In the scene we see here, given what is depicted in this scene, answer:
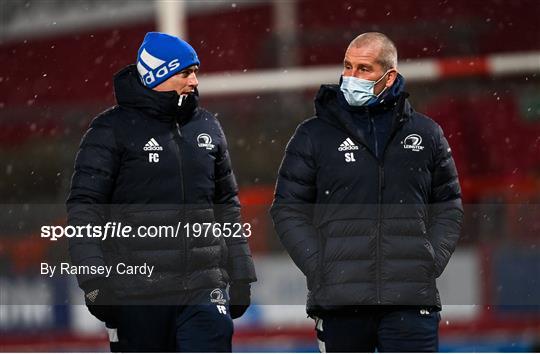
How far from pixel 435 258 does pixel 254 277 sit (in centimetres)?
72

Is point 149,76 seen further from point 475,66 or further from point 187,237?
point 475,66

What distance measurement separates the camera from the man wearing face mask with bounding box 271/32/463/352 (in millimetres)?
4711

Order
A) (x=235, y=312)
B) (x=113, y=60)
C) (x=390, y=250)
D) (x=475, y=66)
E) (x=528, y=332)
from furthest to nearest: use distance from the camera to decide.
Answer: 1. (x=113, y=60)
2. (x=475, y=66)
3. (x=528, y=332)
4. (x=235, y=312)
5. (x=390, y=250)

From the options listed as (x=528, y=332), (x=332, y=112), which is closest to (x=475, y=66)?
(x=528, y=332)

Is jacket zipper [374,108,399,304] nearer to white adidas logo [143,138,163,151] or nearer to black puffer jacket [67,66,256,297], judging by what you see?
black puffer jacket [67,66,256,297]

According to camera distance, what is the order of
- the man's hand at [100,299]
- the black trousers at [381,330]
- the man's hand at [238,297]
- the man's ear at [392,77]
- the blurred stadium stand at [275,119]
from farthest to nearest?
the blurred stadium stand at [275,119] < the man's hand at [238,297] < the man's ear at [392,77] < the man's hand at [100,299] < the black trousers at [381,330]

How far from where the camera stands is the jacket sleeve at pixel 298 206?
186 inches

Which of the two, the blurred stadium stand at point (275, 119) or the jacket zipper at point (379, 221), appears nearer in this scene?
the jacket zipper at point (379, 221)

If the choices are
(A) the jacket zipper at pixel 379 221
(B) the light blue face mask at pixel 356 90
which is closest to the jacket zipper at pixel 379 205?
(A) the jacket zipper at pixel 379 221

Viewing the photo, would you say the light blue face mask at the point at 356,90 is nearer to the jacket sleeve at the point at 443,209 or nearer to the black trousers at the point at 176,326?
the jacket sleeve at the point at 443,209

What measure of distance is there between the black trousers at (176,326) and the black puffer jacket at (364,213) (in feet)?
1.25

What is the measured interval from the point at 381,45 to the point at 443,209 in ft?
2.16

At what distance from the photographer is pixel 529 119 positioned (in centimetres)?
1156

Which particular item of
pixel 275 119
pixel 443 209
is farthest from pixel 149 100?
pixel 275 119
